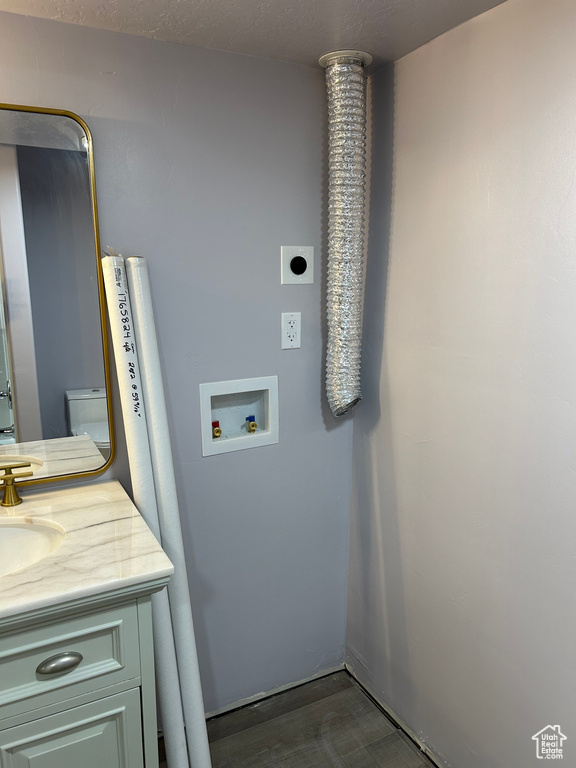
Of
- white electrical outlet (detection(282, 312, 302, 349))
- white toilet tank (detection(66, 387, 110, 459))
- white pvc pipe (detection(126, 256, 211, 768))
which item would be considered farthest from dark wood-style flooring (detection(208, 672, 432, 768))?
white electrical outlet (detection(282, 312, 302, 349))

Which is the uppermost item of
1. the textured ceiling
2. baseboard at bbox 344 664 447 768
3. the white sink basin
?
the textured ceiling

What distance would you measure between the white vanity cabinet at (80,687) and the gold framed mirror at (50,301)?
0.48 m

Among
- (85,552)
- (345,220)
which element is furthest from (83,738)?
(345,220)

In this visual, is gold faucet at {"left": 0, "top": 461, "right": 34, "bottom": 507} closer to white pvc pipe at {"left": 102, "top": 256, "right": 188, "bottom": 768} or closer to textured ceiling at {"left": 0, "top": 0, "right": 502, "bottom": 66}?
white pvc pipe at {"left": 102, "top": 256, "right": 188, "bottom": 768}

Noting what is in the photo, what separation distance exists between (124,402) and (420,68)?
3.84 feet

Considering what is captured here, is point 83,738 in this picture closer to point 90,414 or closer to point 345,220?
point 90,414

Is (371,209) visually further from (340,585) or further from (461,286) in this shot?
(340,585)

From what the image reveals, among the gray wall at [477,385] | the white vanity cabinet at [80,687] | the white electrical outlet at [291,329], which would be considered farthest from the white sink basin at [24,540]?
the gray wall at [477,385]

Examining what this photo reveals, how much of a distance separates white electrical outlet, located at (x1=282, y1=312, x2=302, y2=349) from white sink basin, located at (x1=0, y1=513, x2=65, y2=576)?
83 cm

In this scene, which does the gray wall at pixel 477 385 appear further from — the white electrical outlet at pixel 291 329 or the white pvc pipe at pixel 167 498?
the white pvc pipe at pixel 167 498

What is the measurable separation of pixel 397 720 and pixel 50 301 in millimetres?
1644

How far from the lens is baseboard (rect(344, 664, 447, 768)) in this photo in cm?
165

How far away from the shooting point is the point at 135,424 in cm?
138

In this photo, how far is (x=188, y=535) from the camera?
1673mm
